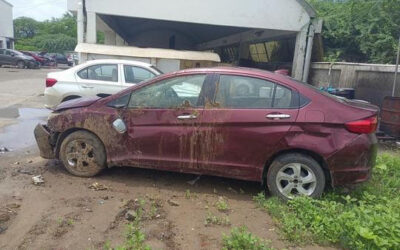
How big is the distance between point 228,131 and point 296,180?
1.04 metres

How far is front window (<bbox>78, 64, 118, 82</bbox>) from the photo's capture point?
8.79 m

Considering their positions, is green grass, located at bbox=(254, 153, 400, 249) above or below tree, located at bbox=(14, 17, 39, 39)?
below

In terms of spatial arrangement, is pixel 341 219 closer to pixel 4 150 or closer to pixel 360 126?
pixel 360 126

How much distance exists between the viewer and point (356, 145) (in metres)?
4.43

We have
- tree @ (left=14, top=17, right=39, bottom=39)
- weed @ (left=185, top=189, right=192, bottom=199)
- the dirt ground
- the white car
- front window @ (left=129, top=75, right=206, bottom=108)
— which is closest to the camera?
the dirt ground

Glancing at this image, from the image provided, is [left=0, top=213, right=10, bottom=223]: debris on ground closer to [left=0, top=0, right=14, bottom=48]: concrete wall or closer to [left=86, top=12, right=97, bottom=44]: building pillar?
[left=86, top=12, right=97, bottom=44]: building pillar

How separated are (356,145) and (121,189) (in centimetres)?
302

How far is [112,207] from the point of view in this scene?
172 inches

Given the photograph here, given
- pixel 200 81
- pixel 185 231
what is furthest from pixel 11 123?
pixel 185 231

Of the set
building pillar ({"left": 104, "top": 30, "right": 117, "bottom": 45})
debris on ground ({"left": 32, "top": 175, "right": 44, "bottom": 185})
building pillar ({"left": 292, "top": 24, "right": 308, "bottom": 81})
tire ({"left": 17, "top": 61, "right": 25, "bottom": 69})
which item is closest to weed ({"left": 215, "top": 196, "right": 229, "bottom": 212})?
debris on ground ({"left": 32, "top": 175, "right": 44, "bottom": 185})

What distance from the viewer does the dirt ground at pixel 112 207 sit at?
3654mm

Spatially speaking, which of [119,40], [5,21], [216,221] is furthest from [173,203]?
[5,21]

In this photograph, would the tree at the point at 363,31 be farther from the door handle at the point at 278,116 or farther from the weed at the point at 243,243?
the weed at the point at 243,243

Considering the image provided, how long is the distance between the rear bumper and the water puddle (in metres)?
5.43
